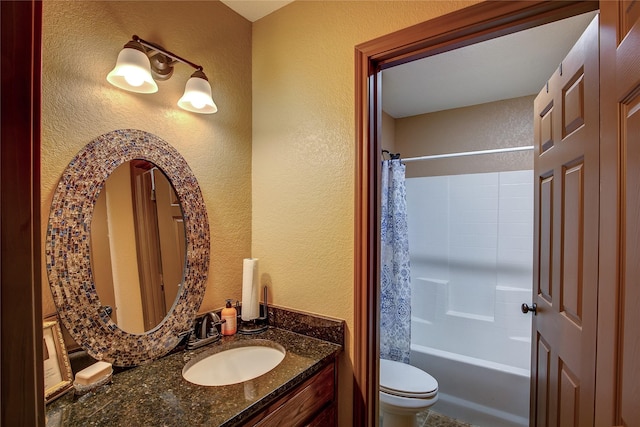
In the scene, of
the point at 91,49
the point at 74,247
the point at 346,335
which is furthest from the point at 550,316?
the point at 91,49

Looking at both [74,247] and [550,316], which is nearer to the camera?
[74,247]

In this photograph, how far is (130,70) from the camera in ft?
3.29

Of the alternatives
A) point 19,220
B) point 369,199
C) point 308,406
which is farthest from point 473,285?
point 19,220

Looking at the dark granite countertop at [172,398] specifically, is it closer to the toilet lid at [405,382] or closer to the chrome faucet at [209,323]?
the chrome faucet at [209,323]

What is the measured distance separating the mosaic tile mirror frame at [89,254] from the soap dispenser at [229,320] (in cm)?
16

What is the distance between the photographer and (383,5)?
1.19 meters

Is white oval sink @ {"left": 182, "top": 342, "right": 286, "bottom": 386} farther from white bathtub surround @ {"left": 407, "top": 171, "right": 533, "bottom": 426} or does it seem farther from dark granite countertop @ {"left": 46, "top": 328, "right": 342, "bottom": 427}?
white bathtub surround @ {"left": 407, "top": 171, "right": 533, "bottom": 426}

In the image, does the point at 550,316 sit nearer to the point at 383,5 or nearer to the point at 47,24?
the point at 383,5

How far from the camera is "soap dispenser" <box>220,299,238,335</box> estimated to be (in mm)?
1374

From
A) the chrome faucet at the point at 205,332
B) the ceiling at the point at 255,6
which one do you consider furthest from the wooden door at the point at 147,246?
the ceiling at the point at 255,6

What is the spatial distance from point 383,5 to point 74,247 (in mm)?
1418

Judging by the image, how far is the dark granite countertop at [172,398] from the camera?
80 cm

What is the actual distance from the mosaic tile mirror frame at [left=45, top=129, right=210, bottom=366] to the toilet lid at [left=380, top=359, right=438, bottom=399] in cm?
127

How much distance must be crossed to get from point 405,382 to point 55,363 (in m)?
1.74
